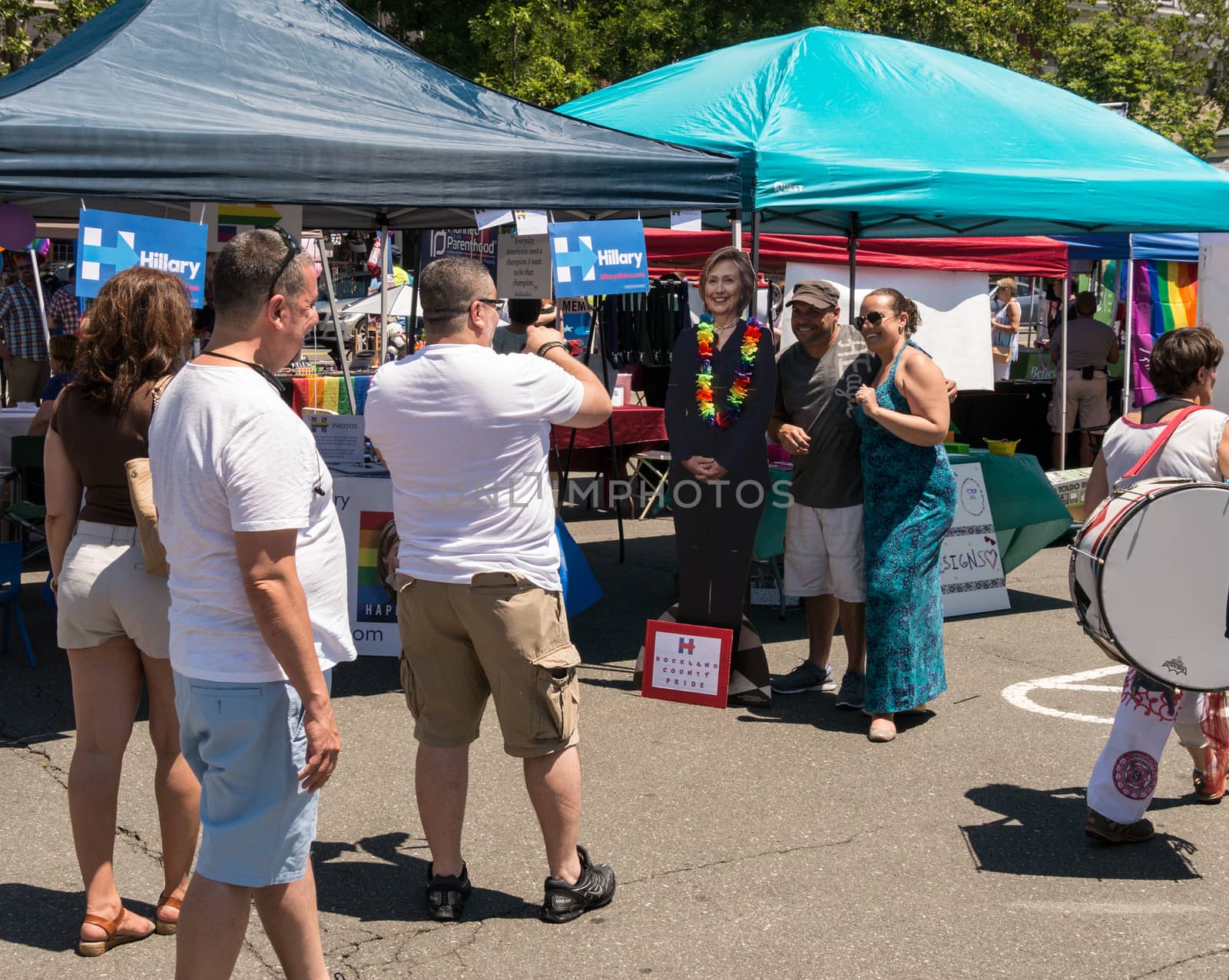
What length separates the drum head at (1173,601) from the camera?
3.69 m

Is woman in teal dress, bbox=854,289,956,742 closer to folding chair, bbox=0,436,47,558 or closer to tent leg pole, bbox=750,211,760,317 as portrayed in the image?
tent leg pole, bbox=750,211,760,317

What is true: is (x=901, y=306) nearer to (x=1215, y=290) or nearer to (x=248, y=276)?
(x=248, y=276)

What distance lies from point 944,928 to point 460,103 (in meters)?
4.64

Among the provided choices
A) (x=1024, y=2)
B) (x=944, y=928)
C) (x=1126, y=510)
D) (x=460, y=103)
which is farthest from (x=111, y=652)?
(x=1024, y=2)

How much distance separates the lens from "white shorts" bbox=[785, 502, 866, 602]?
5.38 meters

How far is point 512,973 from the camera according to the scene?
127 inches

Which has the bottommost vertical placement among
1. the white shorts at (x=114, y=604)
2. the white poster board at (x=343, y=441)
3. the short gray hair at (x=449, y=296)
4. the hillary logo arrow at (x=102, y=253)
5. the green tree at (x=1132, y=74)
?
the white shorts at (x=114, y=604)

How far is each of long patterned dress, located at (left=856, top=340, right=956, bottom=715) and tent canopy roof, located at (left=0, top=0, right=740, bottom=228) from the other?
1.79 metres

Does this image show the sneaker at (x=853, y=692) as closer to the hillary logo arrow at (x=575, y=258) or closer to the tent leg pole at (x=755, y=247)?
the tent leg pole at (x=755, y=247)

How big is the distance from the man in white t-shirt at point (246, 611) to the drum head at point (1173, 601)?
94.6 inches

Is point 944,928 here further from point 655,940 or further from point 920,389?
point 920,389

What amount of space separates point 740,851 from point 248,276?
8.22 feet

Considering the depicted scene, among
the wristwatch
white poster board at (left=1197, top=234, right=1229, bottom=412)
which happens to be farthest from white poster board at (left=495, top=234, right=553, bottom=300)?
white poster board at (left=1197, top=234, right=1229, bottom=412)

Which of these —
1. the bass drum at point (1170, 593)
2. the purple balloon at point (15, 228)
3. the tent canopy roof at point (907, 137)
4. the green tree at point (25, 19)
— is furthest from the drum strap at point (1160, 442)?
the green tree at point (25, 19)
